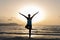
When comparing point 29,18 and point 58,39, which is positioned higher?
point 29,18

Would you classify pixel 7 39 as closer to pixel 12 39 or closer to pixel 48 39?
pixel 12 39

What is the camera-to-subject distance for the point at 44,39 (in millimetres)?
17156

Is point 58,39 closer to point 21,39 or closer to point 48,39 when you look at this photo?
point 48,39

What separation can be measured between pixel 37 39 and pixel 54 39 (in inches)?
53.2

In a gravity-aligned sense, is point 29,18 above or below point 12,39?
above

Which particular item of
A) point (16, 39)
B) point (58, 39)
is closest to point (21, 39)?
point (16, 39)

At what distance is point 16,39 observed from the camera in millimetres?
17188

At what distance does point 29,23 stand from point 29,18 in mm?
387

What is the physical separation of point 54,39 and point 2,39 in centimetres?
389

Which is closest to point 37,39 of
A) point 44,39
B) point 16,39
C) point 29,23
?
point 44,39

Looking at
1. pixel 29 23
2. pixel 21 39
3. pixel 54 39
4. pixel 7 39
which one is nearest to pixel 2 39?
pixel 7 39

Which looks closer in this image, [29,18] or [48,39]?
[29,18]

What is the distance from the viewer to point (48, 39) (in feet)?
55.8

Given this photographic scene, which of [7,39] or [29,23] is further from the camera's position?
[7,39]
